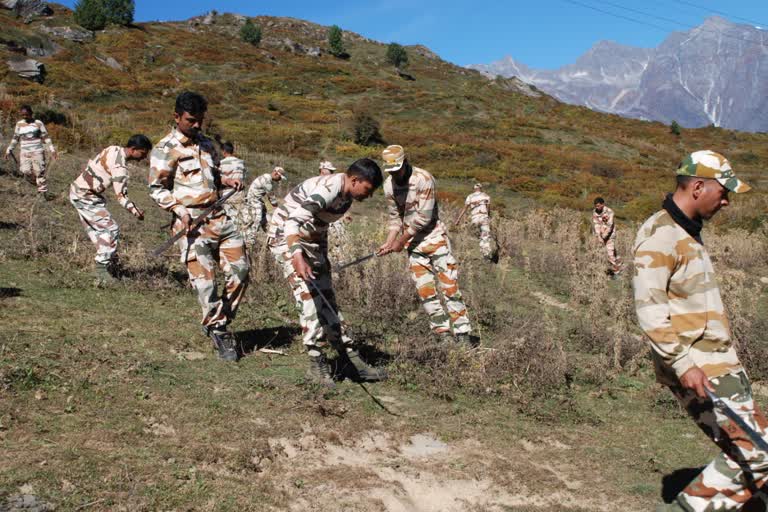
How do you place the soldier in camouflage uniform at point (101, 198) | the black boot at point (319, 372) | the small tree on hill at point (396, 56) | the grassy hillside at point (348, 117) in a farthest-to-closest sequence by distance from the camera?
the small tree on hill at point (396, 56) → the grassy hillside at point (348, 117) → the soldier in camouflage uniform at point (101, 198) → the black boot at point (319, 372)

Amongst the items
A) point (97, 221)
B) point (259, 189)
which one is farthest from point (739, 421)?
point (259, 189)

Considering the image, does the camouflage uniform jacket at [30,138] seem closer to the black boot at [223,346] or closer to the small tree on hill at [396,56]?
the black boot at [223,346]

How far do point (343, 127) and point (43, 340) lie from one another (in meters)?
30.4

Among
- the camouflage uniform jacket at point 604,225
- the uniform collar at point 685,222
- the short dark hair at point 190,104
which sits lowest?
the camouflage uniform jacket at point 604,225

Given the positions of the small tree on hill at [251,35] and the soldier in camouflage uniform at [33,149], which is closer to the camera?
the soldier in camouflage uniform at [33,149]

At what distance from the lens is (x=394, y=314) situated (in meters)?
7.40

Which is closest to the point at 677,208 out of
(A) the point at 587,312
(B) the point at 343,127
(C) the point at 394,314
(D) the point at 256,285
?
(C) the point at 394,314

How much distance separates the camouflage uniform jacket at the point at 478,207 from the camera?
13.0m

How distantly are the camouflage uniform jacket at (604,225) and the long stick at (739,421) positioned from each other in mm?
10092

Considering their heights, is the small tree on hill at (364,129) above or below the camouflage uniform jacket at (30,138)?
above

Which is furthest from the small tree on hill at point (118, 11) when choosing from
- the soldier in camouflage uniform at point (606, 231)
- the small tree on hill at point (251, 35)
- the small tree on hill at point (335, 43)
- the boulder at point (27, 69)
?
the soldier in camouflage uniform at point (606, 231)

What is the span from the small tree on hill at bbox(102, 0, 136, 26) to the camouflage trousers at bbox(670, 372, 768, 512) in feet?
219

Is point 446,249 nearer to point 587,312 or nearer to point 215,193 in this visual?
point 215,193

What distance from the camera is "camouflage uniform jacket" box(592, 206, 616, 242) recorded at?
41.5 feet
